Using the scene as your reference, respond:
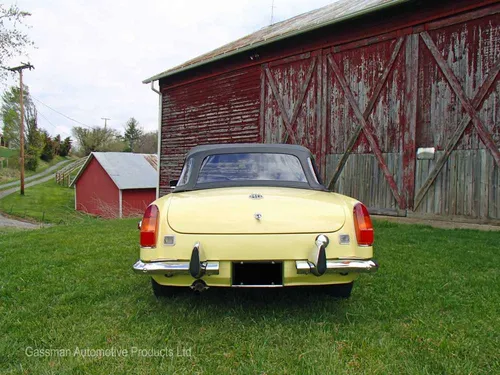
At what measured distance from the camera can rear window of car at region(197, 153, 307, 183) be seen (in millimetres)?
3514

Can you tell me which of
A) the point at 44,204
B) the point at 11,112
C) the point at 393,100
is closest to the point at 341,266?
the point at 393,100

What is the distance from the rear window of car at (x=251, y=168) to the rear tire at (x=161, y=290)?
3.13ft

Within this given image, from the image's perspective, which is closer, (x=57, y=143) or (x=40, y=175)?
(x=40, y=175)

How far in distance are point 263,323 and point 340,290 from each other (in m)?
0.79

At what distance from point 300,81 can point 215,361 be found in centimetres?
890

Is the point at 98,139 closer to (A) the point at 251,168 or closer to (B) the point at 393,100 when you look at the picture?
(B) the point at 393,100

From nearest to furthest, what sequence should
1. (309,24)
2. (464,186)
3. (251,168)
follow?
(251,168) → (464,186) → (309,24)

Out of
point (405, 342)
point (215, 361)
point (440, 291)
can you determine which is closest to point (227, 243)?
point (215, 361)

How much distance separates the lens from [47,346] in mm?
2469

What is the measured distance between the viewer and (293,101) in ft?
33.9

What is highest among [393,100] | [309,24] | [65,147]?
[65,147]

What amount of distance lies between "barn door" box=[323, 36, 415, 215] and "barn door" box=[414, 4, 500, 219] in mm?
322

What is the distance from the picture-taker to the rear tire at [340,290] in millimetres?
3145

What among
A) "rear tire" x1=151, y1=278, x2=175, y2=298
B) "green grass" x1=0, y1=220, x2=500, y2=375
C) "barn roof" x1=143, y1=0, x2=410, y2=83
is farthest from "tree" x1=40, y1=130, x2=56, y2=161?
"rear tire" x1=151, y1=278, x2=175, y2=298
